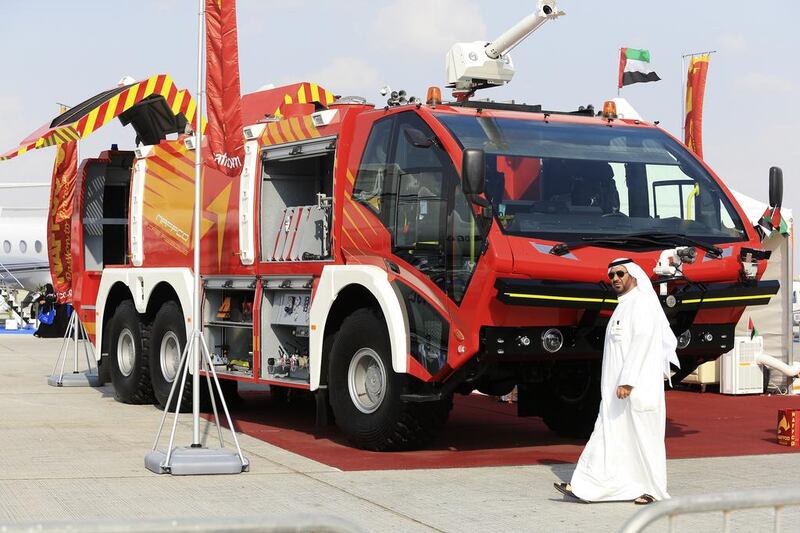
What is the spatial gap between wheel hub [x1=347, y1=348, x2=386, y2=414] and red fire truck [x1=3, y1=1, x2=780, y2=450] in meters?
0.02

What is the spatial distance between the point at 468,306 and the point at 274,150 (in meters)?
3.44

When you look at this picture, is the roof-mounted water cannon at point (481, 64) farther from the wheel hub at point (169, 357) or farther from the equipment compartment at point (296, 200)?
the wheel hub at point (169, 357)

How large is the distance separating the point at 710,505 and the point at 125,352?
12.3 m

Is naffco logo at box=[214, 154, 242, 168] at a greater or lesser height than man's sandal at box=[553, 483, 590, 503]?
greater

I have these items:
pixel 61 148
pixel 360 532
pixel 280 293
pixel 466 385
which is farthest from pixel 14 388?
pixel 360 532

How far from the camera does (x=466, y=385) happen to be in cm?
1105

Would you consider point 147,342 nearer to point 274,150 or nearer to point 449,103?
point 274,150

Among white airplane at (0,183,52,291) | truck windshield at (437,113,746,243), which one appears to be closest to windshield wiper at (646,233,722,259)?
truck windshield at (437,113,746,243)

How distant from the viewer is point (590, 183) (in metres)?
10.8

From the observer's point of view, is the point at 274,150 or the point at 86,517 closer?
the point at 86,517

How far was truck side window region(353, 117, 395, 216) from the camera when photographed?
10984mm

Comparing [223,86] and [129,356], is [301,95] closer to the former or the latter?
[223,86]

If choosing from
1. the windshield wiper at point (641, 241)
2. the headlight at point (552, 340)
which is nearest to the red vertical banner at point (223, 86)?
the windshield wiper at point (641, 241)

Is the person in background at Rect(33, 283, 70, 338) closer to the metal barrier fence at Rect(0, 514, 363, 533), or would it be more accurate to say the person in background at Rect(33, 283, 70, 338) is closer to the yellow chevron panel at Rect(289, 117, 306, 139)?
the yellow chevron panel at Rect(289, 117, 306, 139)
